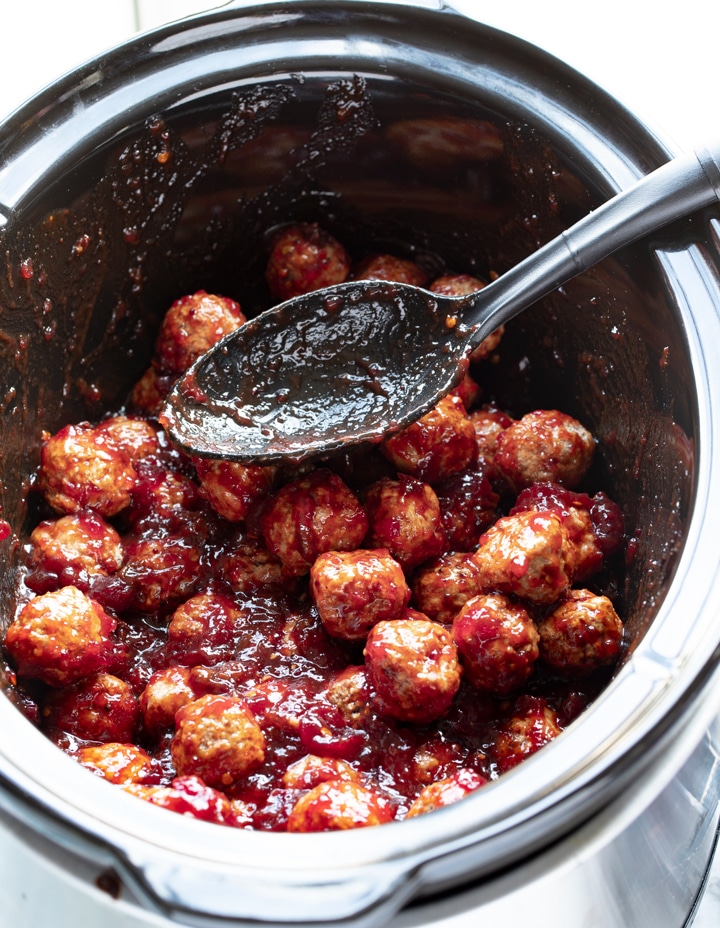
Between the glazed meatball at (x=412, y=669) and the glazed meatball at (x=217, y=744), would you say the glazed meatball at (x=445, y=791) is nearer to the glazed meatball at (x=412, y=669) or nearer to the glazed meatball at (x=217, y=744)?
the glazed meatball at (x=412, y=669)

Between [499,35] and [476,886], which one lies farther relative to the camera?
[499,35]

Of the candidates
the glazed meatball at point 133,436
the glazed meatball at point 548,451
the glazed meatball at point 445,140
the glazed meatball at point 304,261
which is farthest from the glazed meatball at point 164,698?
the glazed meatball at point 445,140

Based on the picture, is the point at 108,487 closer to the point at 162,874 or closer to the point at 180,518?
the point at 180,518

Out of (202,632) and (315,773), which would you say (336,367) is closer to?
(202,632)

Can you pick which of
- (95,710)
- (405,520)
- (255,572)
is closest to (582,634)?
(405,520)

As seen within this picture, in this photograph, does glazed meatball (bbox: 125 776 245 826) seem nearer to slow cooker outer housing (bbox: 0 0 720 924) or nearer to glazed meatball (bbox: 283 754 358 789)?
glazed meatball (bbox: 283 754 358 789)

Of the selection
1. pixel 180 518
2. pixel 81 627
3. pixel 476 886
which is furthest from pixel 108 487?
pixel 476 886
